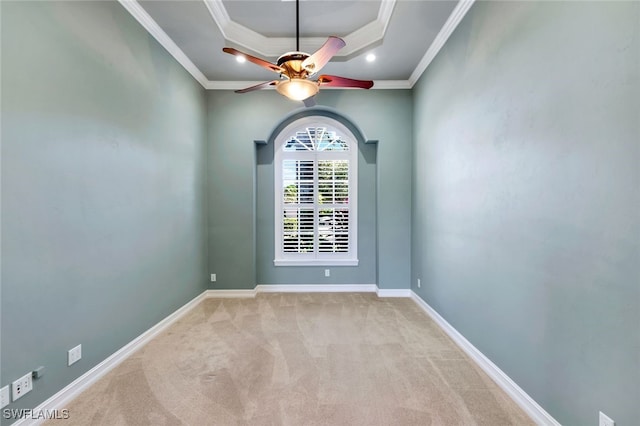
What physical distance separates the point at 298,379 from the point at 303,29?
12.0ft

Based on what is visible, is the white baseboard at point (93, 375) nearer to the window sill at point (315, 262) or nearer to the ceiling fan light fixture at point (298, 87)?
the window sill at point (315, 262)

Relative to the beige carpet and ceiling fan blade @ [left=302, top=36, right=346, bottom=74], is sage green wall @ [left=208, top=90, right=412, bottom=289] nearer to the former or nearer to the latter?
the beige carpet

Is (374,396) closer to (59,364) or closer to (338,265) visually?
(59,364)

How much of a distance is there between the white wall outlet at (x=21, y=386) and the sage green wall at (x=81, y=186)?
0.04 metres

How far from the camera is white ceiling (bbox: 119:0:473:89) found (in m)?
2.61

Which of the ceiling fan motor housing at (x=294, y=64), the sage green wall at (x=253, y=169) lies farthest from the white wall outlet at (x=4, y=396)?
the ceiling fan motor housing at (x=294, y=64)

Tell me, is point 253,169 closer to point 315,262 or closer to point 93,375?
point 315,262

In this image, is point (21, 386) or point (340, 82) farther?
point (340, 82)

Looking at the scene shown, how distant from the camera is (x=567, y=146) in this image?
148cm

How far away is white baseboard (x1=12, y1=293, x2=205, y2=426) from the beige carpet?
6 cm

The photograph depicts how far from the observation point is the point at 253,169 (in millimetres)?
4234

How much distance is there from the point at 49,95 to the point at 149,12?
4.91 feet

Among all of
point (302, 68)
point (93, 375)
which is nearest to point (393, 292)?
point (302, 68)

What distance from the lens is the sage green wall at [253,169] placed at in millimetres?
4148
